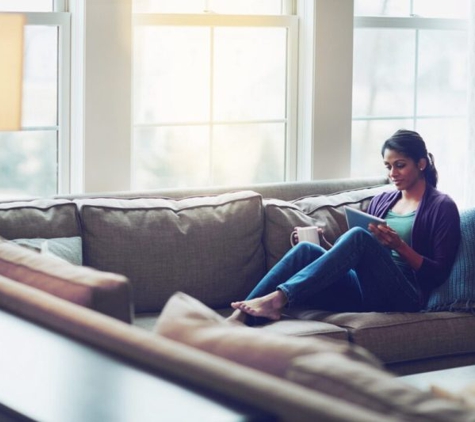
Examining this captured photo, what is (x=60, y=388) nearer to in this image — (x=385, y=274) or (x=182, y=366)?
(x=182, y=366)

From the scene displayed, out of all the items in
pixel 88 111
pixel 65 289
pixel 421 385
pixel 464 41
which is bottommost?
pixel 421 385

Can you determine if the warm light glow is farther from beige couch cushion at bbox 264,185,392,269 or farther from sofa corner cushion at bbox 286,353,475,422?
→ sofa corner cushion at bbox 286,353,475,422

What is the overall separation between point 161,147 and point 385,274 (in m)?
1.30

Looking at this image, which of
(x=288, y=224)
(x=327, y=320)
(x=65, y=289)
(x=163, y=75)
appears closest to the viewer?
(x=65, y=289)

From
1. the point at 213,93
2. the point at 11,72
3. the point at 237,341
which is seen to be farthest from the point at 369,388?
the point at 213,93

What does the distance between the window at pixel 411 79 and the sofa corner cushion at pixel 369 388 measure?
3.66 metres

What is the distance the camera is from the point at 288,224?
4.25 meters

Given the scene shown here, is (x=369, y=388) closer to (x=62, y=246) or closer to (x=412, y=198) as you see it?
(x=62, y=246)

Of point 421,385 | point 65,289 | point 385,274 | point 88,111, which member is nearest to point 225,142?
point 88,111

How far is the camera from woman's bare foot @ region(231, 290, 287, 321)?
3803 mm

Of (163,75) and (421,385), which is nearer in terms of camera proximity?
(421,385)

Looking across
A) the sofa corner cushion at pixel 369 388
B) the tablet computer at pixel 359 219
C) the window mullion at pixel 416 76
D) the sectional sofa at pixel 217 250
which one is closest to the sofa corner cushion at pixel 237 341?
the sofa corner cushion at pixel 369 388

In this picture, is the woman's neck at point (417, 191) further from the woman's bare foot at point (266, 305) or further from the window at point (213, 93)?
the window at point (213, 93)

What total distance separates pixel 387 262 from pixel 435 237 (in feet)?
0.78
